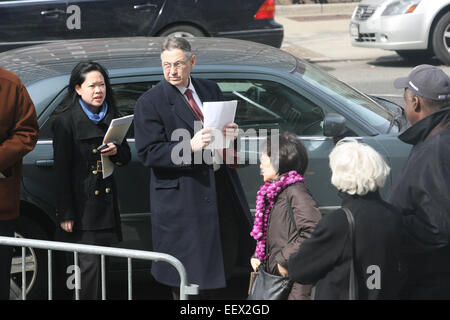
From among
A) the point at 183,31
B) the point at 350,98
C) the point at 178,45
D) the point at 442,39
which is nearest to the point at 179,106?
the point at 178,45

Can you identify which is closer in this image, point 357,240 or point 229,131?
point 357,240

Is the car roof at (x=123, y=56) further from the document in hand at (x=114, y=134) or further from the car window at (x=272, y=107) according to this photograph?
the document in hand at (x=114, y=134)

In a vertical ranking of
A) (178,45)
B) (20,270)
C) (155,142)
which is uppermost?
(178,45)

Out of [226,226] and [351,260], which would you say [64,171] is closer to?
[226,226]

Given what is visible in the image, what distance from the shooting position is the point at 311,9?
64.2 feet

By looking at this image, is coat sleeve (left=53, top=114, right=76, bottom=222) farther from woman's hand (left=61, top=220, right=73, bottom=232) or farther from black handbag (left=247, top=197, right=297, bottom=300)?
black handbag (left=247, top=197, right=297, bottom=300)

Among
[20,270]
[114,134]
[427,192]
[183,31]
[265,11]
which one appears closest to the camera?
[427,192]

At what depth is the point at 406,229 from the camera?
11.8ft

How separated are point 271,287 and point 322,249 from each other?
515mm

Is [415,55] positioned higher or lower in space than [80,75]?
lower

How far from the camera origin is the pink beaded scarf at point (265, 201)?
153 inches

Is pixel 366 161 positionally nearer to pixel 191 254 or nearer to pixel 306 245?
pixel 306 245

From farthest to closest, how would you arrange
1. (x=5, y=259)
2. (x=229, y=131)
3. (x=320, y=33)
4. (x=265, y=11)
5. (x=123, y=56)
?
(x=320, y=33) → (x=265, y=11) → (x=123, y=56) → (x=229, y=131) → (x=5, y=259)

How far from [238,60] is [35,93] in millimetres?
1386
